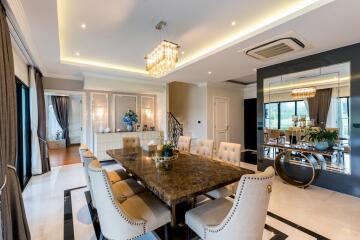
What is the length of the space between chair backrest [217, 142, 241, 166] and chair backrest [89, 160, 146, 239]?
174 centimetres

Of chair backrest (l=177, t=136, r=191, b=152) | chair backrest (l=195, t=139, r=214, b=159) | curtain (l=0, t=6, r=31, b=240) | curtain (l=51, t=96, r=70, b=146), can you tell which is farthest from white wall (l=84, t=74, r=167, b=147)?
curtain (l=51, t=96, r=70, b=146)

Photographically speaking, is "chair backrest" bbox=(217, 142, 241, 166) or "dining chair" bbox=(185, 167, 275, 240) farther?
"chair backrest" bbox=(217, 142, 241, 166)

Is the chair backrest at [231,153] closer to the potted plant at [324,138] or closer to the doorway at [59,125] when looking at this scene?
the potted plant at [324,138]

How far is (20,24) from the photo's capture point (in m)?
2.23

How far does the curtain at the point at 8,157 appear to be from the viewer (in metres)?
1.52

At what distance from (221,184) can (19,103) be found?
4.23 m

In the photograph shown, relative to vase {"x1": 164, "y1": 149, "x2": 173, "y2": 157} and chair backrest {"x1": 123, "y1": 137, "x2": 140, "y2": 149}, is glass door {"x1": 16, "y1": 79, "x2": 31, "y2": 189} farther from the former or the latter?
vase {"x1": 164, "y1": 149, "x2": 173, "y2": 157}

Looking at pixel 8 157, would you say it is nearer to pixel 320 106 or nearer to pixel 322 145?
pixel 322 145

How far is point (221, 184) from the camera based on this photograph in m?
1.73

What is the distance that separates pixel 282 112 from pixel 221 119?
2.88m

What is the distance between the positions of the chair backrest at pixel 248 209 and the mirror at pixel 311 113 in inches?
103

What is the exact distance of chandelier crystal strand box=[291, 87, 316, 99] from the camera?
3682 millimetres

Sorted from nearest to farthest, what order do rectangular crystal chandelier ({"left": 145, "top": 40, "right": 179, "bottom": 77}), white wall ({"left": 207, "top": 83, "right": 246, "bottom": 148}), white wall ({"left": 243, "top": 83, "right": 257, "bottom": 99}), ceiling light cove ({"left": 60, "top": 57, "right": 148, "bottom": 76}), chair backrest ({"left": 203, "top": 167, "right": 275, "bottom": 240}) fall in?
Answer: chair backrest ({"left": 203, "top": 167, "right": 275, "bottom": 240}) < rectangular crystal chandelier ({"left": 145, "top": 40, "right": 179, "bottom": 77}) < ceiling light cove ({"left": 60, "top": 57, "right": 148, "bottom": 76}) < white wall ({"left": 207, "top": 83, "right": 246, "bottom": 148}) < white wall ({"left": 243, "top": 83, "right": 257, "bottom": 99})

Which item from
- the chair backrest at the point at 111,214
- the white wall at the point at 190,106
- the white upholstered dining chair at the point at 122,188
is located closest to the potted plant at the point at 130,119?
the white wall at the point at 190,106
